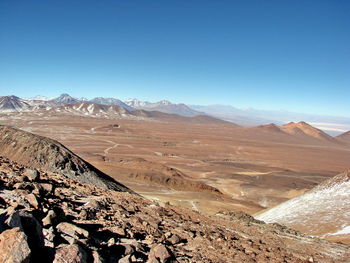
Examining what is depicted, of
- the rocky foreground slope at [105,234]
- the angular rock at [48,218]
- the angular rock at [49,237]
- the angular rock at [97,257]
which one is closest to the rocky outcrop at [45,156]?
the rocky foreground slope at [105,234]

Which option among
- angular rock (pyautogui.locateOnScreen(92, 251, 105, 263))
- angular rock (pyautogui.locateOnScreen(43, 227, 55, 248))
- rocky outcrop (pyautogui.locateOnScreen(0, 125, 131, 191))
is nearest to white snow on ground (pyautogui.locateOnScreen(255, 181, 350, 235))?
rocky outcrop (pyautogui.locateOnScreen(0, 125, 131, 191))

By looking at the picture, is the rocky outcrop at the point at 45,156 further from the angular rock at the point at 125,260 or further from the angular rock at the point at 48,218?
the angular rock at the point at 125,260

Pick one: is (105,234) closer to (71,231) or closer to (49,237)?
(71,231)

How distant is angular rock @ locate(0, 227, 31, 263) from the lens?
12.2ft

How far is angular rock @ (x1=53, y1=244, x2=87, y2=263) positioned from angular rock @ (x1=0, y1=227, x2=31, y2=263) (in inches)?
20.1

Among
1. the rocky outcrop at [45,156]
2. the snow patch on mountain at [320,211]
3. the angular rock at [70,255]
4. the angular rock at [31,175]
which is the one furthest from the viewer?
the rocky outcrop at [45,156]

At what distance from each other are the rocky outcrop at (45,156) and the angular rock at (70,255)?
20.1m

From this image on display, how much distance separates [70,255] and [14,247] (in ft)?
2.70

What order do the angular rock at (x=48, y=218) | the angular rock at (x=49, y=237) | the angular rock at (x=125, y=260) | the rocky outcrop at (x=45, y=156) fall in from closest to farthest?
the angular rock at (x=49, y=237) < the angular rock at (x=125, y=260) < the angular rock at (x=48, y=218) < the rocky outcrop at (x=45, y=156)

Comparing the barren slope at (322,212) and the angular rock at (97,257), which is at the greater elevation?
the angular rock at (97,257)

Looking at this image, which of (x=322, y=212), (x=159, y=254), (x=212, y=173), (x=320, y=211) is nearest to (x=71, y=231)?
(x=159, y=254)

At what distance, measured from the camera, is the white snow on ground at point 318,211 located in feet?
69.0

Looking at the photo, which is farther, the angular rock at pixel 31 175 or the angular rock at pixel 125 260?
the angular rock at pixel 31 175

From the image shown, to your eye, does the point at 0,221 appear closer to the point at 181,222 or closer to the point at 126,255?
the point at 126,255
